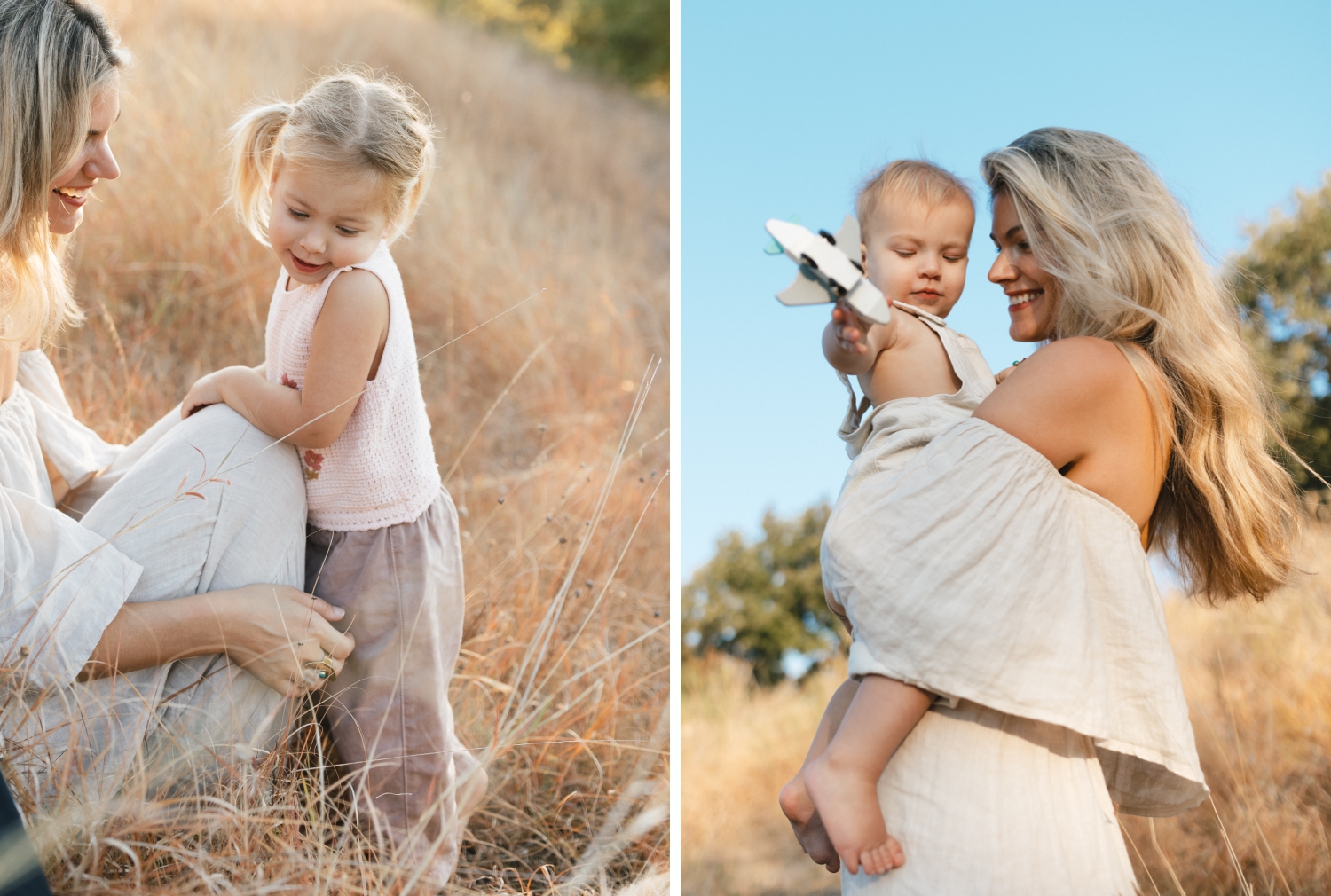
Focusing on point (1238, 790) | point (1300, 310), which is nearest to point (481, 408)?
point (1238, 790)

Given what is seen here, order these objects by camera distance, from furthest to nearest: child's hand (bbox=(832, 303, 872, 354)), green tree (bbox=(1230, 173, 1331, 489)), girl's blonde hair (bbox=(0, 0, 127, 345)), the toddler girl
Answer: green tree (bbox=(1230, 173, 1331, 489)), the toddler girl, girl's blonde hair (bbox=(0, 0, 127, 345)), child's hand (bbox=(832, 303, 872, 354))

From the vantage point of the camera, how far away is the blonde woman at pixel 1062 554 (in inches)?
59.2

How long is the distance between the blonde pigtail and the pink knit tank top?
20cm

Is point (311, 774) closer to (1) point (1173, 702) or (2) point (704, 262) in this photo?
(1) point (1173, 702)

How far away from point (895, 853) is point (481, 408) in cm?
356

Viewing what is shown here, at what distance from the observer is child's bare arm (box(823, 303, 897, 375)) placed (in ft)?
5.26

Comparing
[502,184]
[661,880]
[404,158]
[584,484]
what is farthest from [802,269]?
[502,184]

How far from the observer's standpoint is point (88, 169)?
188 cm

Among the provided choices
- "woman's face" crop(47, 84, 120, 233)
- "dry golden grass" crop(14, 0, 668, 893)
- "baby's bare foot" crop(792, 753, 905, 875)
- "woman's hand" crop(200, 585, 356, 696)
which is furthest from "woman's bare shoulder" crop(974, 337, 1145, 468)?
"woman's face" crop(47, 84, 120, 233)

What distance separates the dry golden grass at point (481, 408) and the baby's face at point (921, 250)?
0.89 metres

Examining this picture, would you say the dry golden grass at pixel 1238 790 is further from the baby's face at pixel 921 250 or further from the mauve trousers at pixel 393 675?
the mauve trousers at pixel 393 675

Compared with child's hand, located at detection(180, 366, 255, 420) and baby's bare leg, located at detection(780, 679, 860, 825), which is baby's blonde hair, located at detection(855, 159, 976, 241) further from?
child's hand, located at detection(180, 366, 255, 420)

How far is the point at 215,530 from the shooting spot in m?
1.79

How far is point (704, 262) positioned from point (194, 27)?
3604 millimetres
